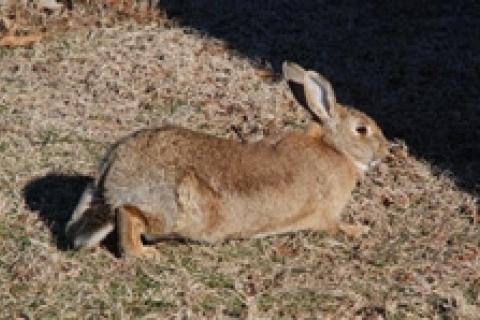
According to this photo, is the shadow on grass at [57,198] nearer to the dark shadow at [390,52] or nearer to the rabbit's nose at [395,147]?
the rabbit's nose at [395,147]

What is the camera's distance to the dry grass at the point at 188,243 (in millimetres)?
4441

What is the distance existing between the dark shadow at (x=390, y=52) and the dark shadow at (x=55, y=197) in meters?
1.95

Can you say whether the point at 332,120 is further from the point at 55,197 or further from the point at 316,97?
the point at 55,197

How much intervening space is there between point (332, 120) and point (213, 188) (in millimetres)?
852

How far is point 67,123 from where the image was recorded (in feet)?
20.7

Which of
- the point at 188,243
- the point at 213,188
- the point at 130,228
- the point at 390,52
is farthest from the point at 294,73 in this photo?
the point at 390,52

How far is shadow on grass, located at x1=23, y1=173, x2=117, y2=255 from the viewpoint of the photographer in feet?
16.2

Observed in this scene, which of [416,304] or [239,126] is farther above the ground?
[239,126]

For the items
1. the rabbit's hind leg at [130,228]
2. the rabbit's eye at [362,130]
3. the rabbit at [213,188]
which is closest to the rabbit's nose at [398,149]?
the rabbit's eye at [362,130]

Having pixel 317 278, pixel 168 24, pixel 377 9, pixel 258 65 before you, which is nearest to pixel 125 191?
pixel 317 278

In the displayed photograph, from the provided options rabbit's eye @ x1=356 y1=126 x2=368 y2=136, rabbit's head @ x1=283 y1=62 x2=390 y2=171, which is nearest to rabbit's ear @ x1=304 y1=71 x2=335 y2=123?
rabbit's head @ x1=283 y1=62 x2=390 y2=171

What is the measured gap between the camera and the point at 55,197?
5.30 metres

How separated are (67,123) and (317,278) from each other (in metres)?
2.26

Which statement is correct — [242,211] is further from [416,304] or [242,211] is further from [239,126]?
[239,126]
